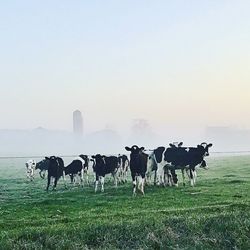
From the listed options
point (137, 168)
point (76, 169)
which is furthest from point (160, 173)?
point (76, 169)

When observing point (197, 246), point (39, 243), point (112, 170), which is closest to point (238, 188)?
point (112, 170)

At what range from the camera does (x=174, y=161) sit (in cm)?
3259

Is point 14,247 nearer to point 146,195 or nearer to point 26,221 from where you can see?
point 26,221

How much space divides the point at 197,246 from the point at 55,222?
16.6ft

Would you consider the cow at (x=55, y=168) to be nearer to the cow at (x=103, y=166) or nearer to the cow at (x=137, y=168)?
the cow at (x=103, y=166)

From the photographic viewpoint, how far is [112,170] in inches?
1284

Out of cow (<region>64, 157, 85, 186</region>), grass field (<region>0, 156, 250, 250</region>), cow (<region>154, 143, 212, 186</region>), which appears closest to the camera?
grass field (<region>0, 156, 250, 250</region>)

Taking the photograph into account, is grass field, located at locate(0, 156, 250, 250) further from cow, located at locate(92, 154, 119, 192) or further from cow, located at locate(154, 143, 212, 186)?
cow, located at locate(154, 143, 212, 186)

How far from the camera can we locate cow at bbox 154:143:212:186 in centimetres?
Result: 3200

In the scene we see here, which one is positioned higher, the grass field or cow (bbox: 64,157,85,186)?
cow (bbox: 64,157,85,186)

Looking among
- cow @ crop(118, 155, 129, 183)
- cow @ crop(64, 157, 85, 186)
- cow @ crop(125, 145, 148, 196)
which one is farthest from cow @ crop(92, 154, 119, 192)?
cow @ crop(64, 157, 85, 186)

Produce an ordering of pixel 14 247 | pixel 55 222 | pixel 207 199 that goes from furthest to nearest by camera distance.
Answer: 1. pixel 207 199
2. pixel 55 222
3. pixel 14 247

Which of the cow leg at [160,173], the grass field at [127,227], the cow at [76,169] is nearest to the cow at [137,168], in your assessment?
the cow leg at [160,173]

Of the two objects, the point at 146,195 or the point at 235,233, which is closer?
the point at 235,233
